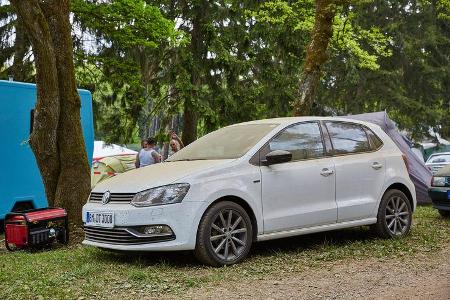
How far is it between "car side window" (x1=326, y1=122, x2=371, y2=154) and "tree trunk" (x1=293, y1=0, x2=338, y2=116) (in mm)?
3768

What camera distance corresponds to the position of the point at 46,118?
26.9ft

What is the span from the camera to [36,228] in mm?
7621

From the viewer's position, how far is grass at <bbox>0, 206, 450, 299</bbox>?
534cm

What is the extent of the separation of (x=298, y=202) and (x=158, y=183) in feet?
5.90

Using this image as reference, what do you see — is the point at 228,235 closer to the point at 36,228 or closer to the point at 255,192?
the point at 255,192

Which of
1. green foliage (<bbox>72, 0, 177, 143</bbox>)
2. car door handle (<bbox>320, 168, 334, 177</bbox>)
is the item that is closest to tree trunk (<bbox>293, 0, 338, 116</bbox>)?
green foliage (<bbox>72, 0, 177, 143</bbox>)

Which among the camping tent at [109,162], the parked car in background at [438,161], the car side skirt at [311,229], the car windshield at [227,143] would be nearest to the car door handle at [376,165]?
the car side skirt at [311,229]

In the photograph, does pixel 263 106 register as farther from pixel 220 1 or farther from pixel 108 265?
pixel 108 265

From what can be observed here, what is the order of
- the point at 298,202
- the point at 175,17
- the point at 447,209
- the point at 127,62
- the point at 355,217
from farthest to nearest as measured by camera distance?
1. the point at 175,17
2. the point at 127,62
3. the point at 447,209
4. the point at 355,217
5. the point at 298,202

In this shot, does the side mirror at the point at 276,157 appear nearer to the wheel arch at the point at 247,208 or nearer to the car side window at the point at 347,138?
the wheel arch at the point at 247,208

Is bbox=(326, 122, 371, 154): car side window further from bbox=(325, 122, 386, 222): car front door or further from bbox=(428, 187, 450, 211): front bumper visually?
bbox=(428, 187, 450, 211): front bumper

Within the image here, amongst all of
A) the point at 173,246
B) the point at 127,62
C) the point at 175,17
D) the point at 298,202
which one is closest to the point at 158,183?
the point at 173,246

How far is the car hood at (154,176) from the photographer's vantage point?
618cm

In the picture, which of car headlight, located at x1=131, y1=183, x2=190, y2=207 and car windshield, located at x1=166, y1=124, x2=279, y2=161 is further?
car windshield, located at x1=166, y1=124, x2=279, y2=161
